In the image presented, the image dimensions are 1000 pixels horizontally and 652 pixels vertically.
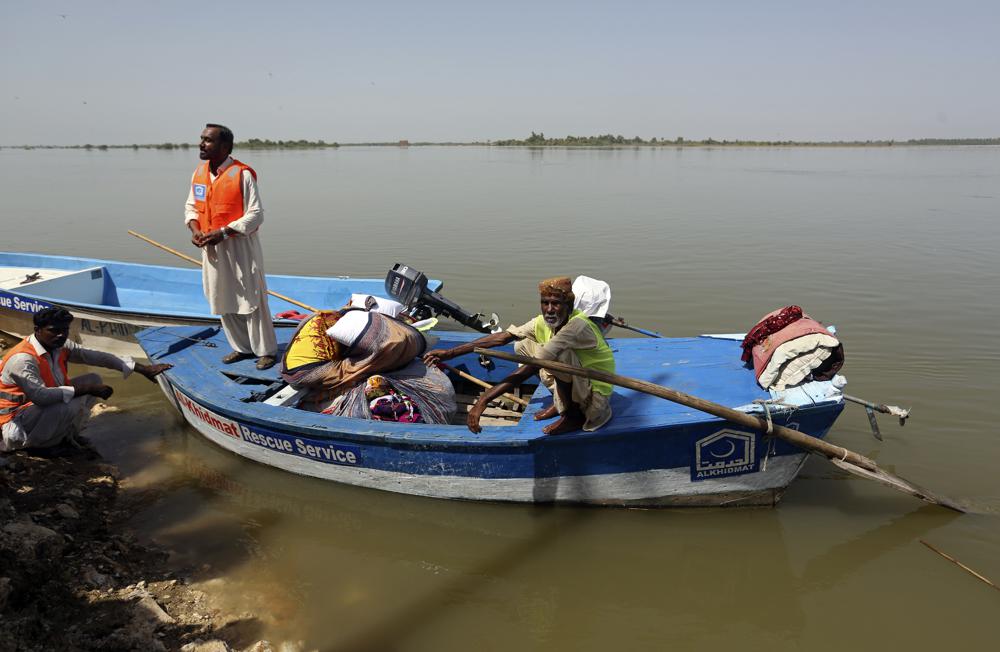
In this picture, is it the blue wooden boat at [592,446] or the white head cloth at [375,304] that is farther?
the white head cloth at [375,304]

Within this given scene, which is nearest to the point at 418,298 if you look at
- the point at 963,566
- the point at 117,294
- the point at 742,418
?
the point at 742,418

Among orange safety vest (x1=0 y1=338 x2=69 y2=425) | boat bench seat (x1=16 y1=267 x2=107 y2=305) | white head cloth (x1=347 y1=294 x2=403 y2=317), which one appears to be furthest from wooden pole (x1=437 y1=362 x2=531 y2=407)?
boat bench seat (x1=16 y1=267 x2=107 y2=305)

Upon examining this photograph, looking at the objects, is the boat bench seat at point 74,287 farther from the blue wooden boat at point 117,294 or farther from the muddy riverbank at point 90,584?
the muddy riverbank at point 90,584

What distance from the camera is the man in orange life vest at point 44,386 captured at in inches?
166

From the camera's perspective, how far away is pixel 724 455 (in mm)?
3920

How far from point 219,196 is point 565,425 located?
3.23 metres

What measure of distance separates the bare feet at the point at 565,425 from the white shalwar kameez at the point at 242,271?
2.81 metres

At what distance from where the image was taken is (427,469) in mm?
4270

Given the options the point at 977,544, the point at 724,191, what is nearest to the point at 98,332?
the point at 977,544

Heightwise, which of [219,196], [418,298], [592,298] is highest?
[219,196]

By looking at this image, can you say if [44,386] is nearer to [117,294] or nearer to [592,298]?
[592,298]

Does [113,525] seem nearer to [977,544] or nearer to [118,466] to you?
[118,466]

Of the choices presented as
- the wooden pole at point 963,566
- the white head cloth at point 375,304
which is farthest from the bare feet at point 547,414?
the wooden pole at point 963,566

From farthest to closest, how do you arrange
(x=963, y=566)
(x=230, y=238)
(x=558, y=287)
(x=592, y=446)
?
1. (x=230, y=238)
2. (x=592, y=446)
3. (x=963, y=566)
4. (x=558, y=287)
